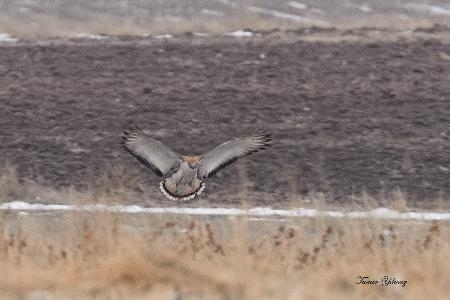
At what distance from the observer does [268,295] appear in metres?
12.5

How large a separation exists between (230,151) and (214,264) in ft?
7.36

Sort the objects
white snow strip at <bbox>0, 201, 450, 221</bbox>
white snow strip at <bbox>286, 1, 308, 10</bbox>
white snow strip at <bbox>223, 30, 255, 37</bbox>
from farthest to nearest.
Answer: white snow strip at <bbox>286, 1, 308, 10</bbox>, white snow strip at <bbox>223, 30, 255, 37</bbox>, white snow strip at <bbox>0, 201, 450, 221</bbox>

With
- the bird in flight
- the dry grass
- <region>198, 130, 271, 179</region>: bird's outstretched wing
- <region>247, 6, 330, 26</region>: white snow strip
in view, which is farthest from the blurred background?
the dry grass

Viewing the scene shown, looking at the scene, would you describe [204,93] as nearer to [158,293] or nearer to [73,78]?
[73,78]

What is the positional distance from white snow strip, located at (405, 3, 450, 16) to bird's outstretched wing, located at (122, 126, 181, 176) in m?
17.9

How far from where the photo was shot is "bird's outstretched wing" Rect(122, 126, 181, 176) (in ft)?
50.7

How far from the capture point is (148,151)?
15562 millimetres

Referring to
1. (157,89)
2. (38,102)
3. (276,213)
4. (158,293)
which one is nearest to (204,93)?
(157,89)

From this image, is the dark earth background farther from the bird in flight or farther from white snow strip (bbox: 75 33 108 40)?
the bird in flight

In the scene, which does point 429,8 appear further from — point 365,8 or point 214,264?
point 214,264

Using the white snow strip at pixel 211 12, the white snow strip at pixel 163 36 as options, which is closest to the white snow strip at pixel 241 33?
the white snow strip at pixel 163 36

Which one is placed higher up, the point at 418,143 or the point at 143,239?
the point at 143,239

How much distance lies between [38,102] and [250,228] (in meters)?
8.87

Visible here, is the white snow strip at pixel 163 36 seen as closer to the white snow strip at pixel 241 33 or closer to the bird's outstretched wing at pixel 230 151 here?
the white snow strip at pixel 241 33
